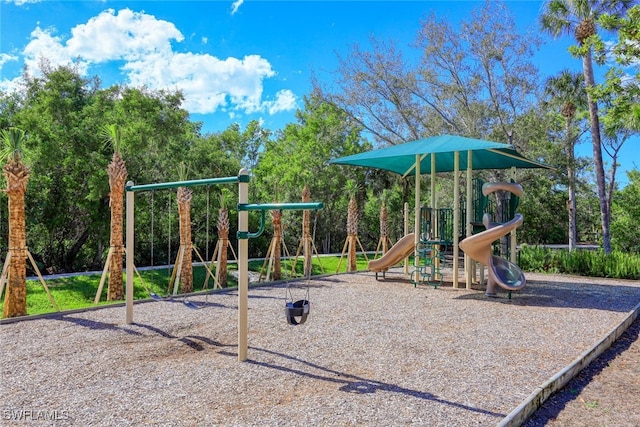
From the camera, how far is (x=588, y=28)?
1455 cm

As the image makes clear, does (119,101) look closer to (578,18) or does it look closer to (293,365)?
(293,365)

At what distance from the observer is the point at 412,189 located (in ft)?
65.5

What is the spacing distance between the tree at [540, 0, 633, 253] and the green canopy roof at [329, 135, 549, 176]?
4811mm

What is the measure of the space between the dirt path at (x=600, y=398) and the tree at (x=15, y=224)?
6821mm

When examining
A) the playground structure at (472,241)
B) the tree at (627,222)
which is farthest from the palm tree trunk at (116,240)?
the tree at (627,222)

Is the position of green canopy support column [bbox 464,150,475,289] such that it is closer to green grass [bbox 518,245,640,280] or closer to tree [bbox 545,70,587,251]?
green grass [bbox 518,245,640,280]

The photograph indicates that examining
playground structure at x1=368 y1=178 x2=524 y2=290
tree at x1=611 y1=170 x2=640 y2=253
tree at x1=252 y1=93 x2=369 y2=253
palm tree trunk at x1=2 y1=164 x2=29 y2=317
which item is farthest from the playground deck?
tree at x1=252 y1=93 x2=369 y2=253

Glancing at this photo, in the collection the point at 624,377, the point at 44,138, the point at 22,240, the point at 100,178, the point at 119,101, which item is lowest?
the point at 624,377

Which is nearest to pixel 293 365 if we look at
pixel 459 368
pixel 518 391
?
pixel 459 368

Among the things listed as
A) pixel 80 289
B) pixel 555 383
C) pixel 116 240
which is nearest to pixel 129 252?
pixel 116 240

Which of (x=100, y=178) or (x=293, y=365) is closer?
(x=293, y=365)

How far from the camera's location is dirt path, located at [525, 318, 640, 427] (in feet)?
10.9

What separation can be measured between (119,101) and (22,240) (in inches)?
350

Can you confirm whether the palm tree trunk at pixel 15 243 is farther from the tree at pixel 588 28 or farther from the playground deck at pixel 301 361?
the tree at pixel 588 28
